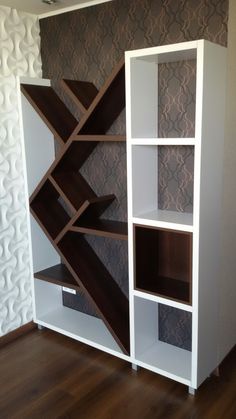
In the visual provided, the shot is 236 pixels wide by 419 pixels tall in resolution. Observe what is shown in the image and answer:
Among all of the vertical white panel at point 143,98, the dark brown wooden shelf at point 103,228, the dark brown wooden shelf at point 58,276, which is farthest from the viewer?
the dark brown wooden shelf at point 58,276

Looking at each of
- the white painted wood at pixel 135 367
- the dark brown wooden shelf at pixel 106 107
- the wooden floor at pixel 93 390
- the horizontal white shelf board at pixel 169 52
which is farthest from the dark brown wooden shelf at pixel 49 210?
the horizontal white shelf board at pixel 169 52

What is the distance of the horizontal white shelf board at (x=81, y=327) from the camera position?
276 centimetres

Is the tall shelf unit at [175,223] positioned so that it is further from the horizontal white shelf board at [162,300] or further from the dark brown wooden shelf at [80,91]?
the dark brown wooden shelf at [80,91]

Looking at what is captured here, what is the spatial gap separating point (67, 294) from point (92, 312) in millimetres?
287

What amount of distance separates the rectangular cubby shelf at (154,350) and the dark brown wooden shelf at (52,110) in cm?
124

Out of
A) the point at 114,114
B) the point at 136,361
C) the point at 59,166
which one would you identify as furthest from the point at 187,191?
the point at 136,361

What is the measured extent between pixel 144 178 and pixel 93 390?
4.32 feet

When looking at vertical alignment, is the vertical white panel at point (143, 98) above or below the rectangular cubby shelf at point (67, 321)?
above

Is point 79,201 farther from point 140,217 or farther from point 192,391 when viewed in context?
point 192,391

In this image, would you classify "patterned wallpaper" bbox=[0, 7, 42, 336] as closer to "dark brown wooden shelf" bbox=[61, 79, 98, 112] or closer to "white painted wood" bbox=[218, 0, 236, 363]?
"dark brown wooden shelf" bbox=[61, 79, 98, 112]

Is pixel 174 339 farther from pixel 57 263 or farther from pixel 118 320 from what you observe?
Answer: pixel 57 263

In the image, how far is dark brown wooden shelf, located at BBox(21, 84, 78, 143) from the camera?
2.74 m

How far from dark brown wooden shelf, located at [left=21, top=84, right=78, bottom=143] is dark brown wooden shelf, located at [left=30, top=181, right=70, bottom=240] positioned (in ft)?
1.26

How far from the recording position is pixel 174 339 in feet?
9.00
